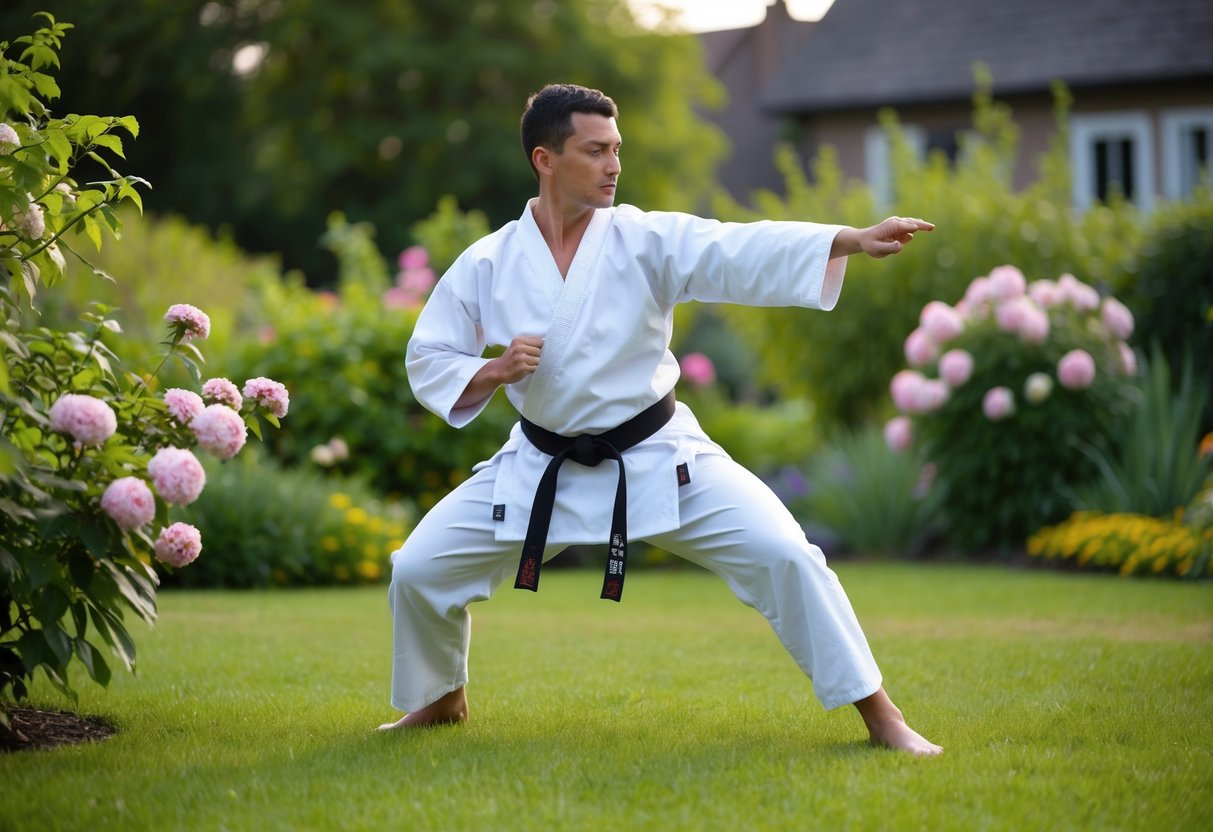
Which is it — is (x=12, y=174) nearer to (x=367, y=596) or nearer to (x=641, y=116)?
(x=367, y=596)

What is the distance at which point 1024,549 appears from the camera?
9312 mm

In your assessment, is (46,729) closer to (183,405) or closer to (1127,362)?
(183,405)

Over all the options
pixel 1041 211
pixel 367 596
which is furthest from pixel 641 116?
pixel 367 596

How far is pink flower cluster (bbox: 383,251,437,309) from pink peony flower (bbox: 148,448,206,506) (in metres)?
7.18

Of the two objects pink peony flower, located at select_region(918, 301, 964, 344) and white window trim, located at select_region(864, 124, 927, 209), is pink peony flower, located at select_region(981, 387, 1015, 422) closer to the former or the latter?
pink peony flower, located at select_region(918, 301, 964, 344)

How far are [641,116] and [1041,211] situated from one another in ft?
51.1

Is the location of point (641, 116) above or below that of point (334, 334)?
above

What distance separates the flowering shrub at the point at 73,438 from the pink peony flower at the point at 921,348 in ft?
21.1

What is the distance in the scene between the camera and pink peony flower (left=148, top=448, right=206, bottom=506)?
3355mm

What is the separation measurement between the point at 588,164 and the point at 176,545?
166 centimetres

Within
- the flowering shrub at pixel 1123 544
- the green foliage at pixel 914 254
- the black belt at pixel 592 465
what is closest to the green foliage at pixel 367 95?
the green foliage at pixel 914 254

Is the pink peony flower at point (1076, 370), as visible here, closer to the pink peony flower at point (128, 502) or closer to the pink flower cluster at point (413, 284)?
the pink flower cluster at point (413, 284)

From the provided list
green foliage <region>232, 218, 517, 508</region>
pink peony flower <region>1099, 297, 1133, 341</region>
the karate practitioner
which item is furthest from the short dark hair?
pink peony flower <region>1099, 297, 1133, 341</region>

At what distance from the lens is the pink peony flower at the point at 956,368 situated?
9117mm
